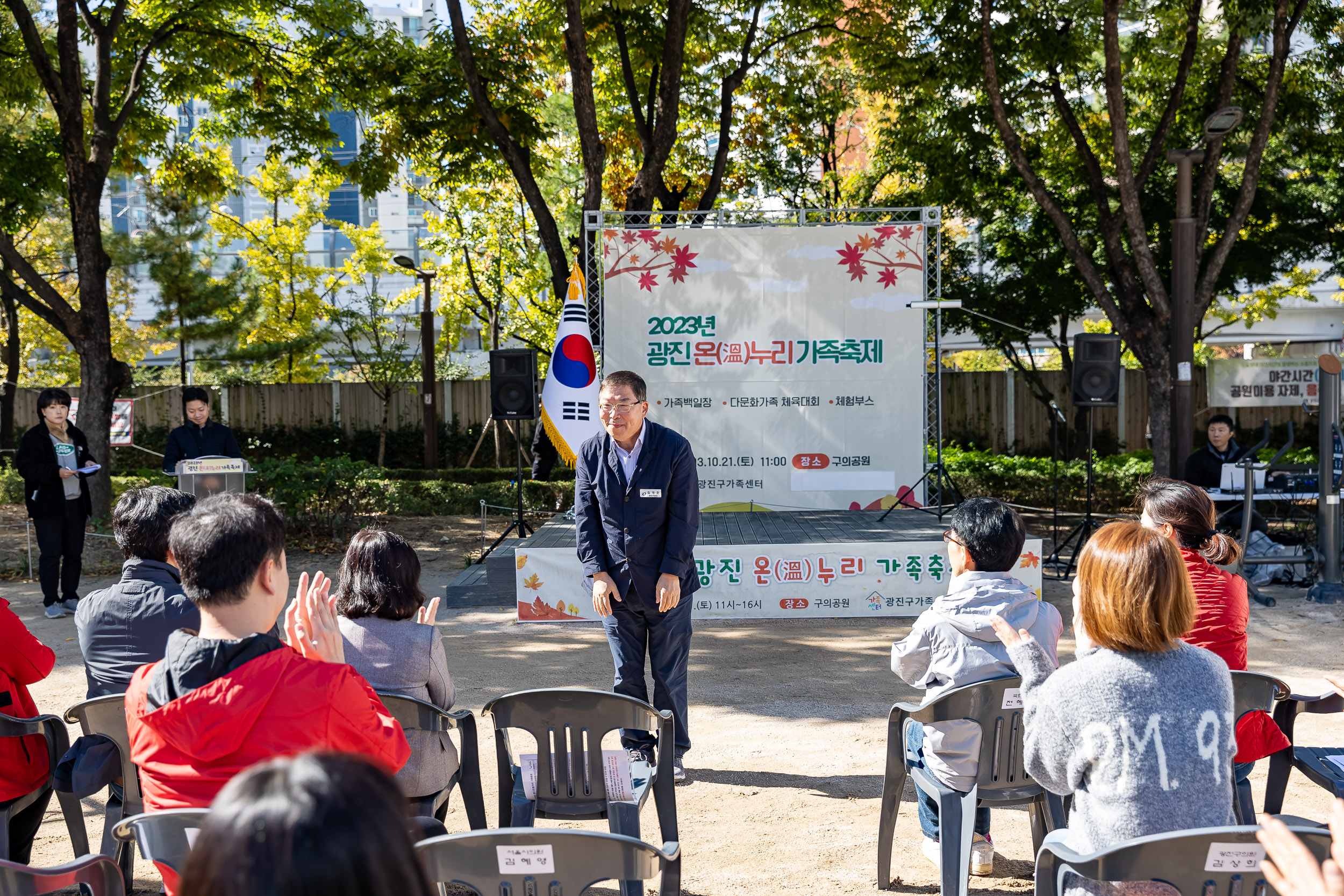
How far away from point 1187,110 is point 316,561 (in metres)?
10.9

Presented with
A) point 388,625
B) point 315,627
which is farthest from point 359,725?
point 388,625

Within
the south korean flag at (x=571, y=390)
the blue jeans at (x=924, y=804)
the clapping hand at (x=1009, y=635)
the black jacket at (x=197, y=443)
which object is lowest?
the blue jeans at (x=924, y=804)

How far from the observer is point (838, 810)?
382 cm

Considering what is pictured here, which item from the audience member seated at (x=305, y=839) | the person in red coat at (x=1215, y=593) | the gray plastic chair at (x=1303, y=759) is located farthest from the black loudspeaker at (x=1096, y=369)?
the audience member seated at (x=305, y=839)

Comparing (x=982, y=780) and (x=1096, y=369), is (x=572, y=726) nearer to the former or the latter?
(x=982, y=780)

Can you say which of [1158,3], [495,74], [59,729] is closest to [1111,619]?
[59,729]

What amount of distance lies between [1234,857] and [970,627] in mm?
1245

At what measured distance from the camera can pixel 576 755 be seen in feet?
9.03

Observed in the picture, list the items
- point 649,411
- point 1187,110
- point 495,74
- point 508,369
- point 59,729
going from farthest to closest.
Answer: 1. point 1187,110
2. point 495,74
3. point 649,411
4. point 508,369
5. point 59,729

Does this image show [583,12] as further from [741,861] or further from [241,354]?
[241,354]

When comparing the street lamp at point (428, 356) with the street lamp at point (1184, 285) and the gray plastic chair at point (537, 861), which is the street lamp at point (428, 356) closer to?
the street lamp at point (1184, 285)

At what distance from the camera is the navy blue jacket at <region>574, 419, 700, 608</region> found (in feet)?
13.0

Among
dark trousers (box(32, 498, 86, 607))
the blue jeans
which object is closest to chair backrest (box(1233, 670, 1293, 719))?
the blue jeans

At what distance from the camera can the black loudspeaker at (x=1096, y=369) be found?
28.9ft
